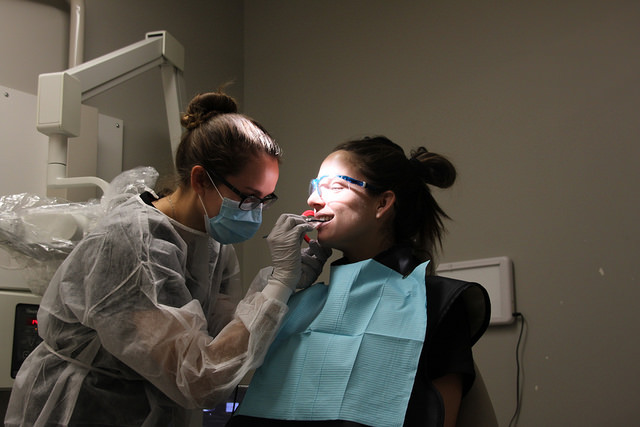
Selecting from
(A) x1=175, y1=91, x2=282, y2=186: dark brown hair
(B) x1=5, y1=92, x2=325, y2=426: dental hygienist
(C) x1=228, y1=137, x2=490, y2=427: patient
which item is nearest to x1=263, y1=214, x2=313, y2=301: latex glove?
(B) x1=5, y1=92, x2=325, y2=426: dental hygienist

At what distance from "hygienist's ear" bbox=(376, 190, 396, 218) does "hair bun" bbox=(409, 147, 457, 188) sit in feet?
0.40

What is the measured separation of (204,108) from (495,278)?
1.08 metres

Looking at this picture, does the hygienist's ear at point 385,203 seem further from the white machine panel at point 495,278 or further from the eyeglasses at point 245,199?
the white machine panel at point 495,278

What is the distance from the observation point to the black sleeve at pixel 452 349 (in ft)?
4.25

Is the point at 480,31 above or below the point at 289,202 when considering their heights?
above

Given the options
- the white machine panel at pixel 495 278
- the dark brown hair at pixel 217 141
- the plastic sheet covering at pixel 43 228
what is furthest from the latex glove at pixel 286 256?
the white machine panel at pixel 495 278

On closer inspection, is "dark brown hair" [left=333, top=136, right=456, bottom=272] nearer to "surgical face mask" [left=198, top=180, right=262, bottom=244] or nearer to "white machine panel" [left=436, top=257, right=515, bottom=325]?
"surgical face mask" [left=198, top=180, right=262, bottom=244]

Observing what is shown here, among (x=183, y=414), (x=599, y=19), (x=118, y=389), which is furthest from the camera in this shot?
(x=599, y=19)

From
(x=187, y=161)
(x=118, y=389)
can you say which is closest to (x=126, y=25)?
(x=187, y=161)

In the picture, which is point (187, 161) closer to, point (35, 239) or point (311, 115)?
point (35, 239)

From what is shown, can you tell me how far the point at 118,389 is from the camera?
1419mm

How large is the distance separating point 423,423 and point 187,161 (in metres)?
0.84

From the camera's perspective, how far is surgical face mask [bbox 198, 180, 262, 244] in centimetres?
154

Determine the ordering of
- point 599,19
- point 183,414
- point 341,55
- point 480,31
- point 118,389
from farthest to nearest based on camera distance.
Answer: point 341,55 → point 480,31 → point 599,19 → point 183,414 → point 118,389
